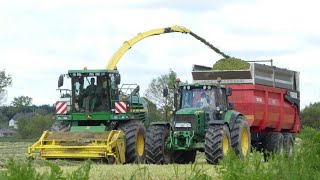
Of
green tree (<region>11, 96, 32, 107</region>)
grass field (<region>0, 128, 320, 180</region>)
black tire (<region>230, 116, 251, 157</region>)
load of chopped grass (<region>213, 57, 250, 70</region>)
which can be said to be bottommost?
grass field (<region>0, 128, 320, 180</region>)

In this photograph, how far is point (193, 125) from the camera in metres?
17.6

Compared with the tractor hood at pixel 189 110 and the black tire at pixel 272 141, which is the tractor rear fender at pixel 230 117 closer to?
the tractor hood at pixel 189 110

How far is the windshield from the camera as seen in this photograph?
→ 59.4ft

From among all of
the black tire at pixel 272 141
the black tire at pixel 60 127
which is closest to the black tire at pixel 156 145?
the black tire at pixel 60 127

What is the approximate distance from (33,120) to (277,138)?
146ft

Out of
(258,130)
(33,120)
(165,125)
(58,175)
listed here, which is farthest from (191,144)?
(33,120)

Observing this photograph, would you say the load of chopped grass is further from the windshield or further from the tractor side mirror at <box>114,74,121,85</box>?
the tractor side mirror at <box>114,74,121,85</box>

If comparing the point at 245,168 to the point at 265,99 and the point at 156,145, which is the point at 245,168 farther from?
the point at 265,99

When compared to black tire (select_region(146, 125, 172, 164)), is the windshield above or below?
above

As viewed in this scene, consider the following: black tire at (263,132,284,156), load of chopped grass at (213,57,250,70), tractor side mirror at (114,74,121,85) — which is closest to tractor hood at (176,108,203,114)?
tractor side mirror at (114,74,121,85)

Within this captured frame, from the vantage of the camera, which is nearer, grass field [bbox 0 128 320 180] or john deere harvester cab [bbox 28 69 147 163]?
grass field [bbox 0 128 320 180]

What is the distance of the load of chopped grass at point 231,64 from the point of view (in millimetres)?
20906

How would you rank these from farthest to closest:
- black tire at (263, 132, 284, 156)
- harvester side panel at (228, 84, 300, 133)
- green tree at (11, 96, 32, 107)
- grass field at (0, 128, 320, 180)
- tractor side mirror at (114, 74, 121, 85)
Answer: green tree at (11, 96, 32, 107), black tire at (263, 132, 284, 156), harvester side panel at (228, 84, 300, 133), tractor side mirror at (114, 74, 121, 85), grass field at (0, 128, 320, 180)

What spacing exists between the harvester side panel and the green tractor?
1.93 meters
